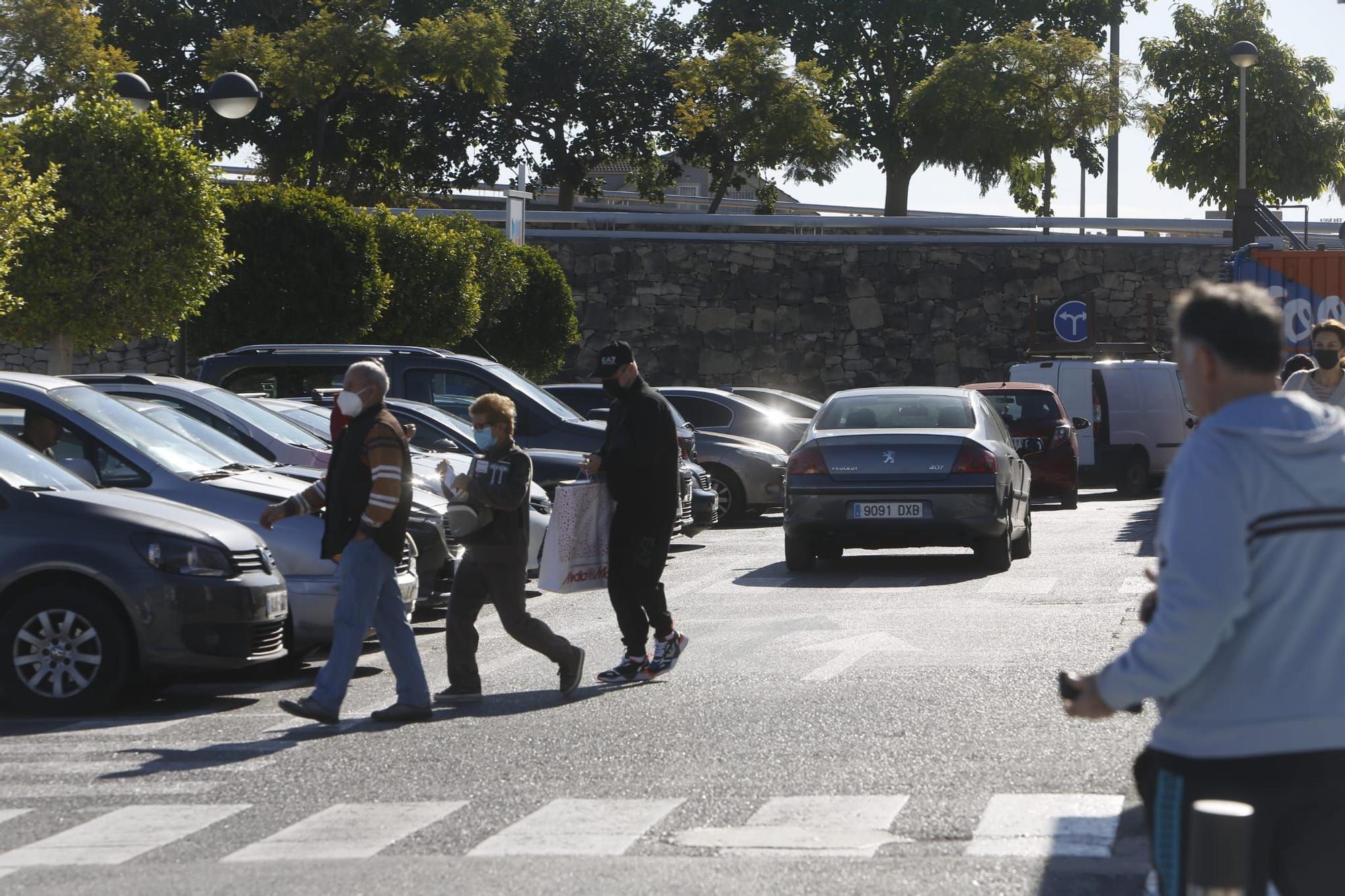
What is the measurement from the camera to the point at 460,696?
938 centimetres

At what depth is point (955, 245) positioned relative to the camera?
4094cm

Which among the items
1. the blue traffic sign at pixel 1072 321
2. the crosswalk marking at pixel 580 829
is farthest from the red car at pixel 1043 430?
the crosswalk marking at pixel 580 829

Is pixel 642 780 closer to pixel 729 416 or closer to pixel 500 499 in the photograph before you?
pixel 500 499

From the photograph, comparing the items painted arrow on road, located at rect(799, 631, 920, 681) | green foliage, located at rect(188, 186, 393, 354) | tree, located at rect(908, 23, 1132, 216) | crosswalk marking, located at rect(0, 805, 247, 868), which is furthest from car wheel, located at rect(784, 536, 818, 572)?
tree, located at rect(908, 23, 1132, 216)

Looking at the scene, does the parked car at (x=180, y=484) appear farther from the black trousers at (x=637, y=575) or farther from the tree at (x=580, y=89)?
the tree at (x=580, y=89)

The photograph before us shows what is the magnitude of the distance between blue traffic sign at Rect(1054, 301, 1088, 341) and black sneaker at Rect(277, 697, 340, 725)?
98.3ft

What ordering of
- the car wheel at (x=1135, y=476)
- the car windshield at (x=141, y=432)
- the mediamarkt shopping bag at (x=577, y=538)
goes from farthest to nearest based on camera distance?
the car wheel at (x=1135, y=476) < the car windshield at (x=141, y=432) < the mediamarkt shopping bag at (x=577, y=538)

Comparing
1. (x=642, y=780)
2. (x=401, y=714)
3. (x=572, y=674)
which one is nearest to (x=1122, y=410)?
(x=572, y=674)

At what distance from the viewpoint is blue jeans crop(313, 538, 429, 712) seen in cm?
862

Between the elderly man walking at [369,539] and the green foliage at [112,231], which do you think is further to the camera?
the green foliage at [112,231]

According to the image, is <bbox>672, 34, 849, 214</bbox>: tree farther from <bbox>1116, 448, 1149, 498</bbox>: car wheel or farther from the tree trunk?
the tree trunk

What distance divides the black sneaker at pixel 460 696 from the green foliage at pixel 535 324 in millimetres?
23478

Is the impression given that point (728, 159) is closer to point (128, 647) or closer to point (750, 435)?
point (750, 435)

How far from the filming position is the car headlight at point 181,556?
9.30 meters
